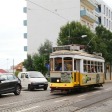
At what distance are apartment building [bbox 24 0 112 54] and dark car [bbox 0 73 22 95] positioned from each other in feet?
147

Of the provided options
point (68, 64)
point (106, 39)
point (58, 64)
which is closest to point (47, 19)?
point (106, 39)

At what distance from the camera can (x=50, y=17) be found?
72.8m

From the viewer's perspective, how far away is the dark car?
76.2 ft

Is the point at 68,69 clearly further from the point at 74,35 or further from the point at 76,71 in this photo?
the point at 74,35

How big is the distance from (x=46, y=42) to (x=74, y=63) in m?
40.8

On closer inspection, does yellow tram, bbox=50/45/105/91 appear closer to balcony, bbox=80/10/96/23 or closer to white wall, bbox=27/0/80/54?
balcony, bbox=80/10/96/23

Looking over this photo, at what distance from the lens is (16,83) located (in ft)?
82.7

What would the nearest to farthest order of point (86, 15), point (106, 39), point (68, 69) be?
point (68, 69) < point (106, 39) < point (86, 15)

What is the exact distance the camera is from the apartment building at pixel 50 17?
70.1 metres

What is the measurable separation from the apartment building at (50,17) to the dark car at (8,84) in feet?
147

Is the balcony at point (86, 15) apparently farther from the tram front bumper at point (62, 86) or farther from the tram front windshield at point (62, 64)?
the tram front bumper at point (62, 86)

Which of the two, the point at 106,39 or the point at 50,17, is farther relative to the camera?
the point at 50,17

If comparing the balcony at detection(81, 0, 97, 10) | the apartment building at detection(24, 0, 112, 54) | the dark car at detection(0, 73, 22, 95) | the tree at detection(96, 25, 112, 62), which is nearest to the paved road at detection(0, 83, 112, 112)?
the dark car at detection(0, 73, 22, 95)

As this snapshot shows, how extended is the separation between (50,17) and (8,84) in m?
49.6
